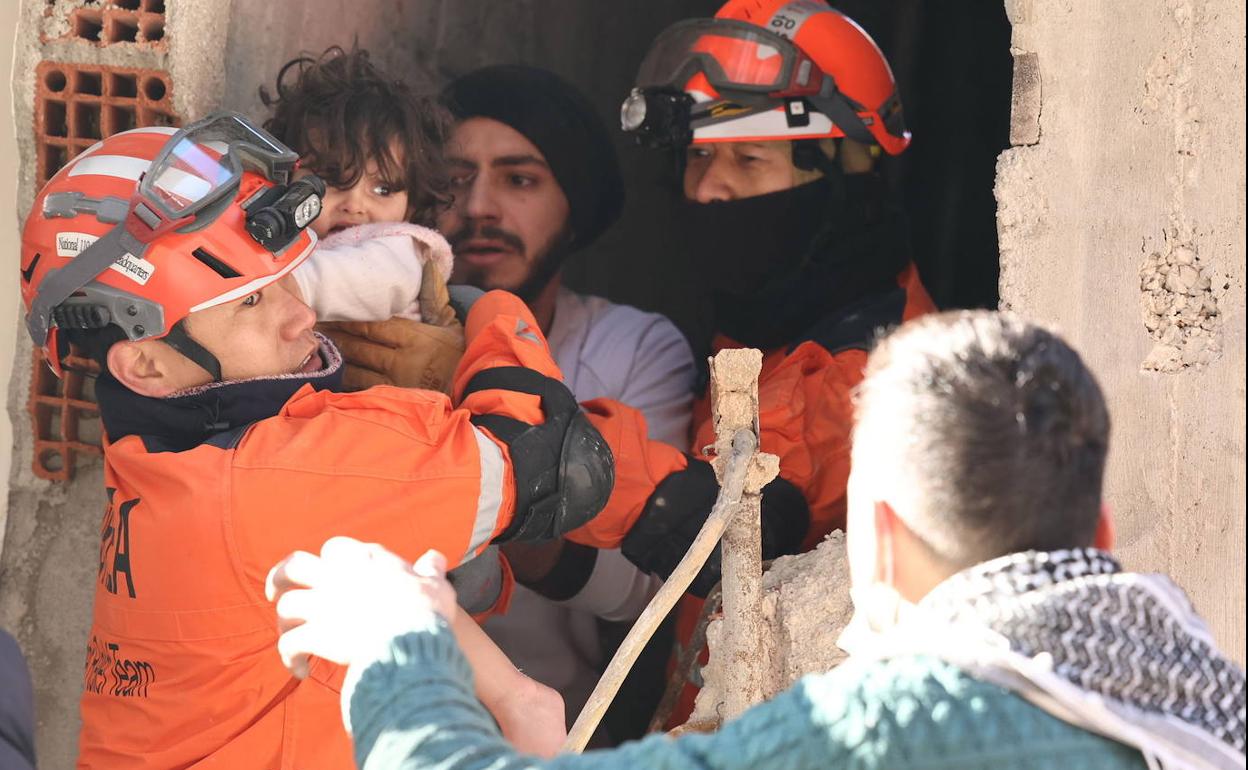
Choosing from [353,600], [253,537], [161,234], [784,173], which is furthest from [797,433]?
[353,600]

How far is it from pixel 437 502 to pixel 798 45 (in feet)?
6.85

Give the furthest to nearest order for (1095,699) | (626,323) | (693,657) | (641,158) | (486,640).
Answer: (641,158) → (626,323) → (693,657) → (486,640) → (1095,699)

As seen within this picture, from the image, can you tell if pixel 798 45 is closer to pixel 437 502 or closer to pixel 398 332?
pixel 398 332

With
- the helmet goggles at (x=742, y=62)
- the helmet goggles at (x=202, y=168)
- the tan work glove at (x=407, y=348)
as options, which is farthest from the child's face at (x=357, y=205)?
the helmet goggles at (x=742, y=62)

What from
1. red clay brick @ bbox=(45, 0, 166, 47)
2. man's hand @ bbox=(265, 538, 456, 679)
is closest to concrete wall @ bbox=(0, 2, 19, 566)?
red clay brick @ bbox=(45, 0, 166, 47)

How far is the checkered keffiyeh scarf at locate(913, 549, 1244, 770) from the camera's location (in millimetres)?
1543

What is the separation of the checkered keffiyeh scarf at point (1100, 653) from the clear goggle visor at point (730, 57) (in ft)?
8.66

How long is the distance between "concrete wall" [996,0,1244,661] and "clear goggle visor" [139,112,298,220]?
1.64m

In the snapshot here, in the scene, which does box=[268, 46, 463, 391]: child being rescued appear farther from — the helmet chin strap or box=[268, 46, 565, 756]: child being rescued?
the helmet chin strap

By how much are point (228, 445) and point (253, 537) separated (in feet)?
0.66

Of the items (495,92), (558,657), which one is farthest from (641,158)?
(558,657)

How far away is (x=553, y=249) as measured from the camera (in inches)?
179

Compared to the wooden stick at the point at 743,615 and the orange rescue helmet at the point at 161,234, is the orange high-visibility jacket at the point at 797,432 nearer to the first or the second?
the wooden stick at the point at 743,615

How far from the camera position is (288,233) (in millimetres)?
2869
